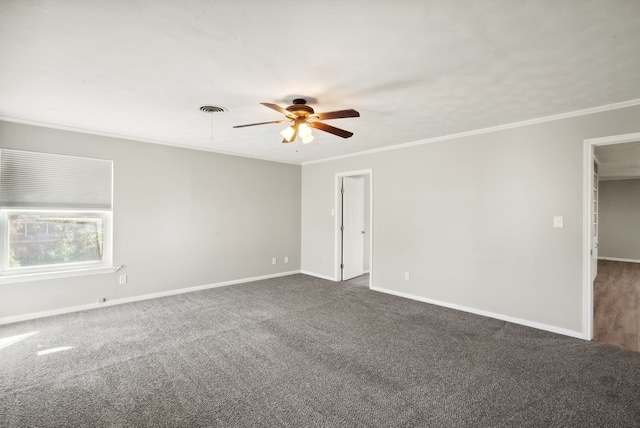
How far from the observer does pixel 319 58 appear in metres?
2.17

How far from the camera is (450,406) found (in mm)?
2131

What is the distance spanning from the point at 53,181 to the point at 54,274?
47.5 inches

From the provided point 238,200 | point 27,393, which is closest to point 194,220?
point 238,200

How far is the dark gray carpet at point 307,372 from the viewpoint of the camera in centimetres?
204

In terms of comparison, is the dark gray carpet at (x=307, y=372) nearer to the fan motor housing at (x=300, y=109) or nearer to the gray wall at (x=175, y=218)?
the gray wall at (x=175, y=218)

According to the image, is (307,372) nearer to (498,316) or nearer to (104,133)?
(498,316)

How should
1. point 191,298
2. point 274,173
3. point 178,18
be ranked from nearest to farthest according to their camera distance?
point 178,18
point 191,298
point 274,173

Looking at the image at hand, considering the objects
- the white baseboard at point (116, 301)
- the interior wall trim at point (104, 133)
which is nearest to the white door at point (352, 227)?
the white baseboard at point (116, 301)

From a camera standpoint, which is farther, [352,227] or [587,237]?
[352,227]

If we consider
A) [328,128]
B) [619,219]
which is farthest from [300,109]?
[619,219]

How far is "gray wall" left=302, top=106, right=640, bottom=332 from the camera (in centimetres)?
336

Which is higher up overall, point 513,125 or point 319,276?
point 513,125

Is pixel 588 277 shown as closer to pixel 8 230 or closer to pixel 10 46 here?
pixel 10 46

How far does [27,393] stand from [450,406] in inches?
123
